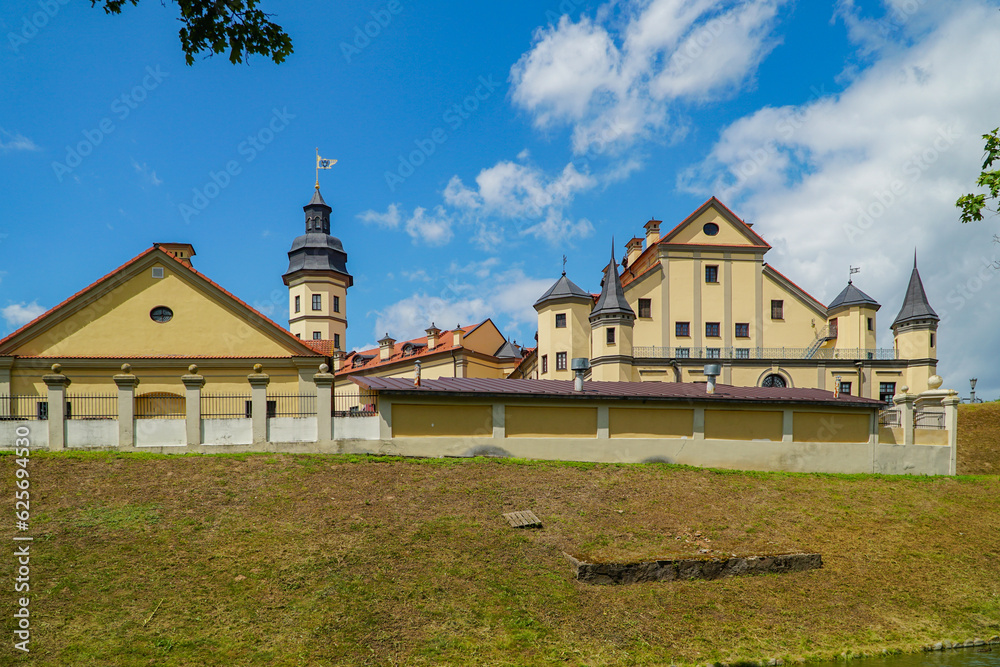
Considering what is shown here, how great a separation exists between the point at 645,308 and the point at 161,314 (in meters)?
25.8

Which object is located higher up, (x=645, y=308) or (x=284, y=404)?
(x=645, y=308)

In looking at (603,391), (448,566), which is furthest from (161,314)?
(448,566)

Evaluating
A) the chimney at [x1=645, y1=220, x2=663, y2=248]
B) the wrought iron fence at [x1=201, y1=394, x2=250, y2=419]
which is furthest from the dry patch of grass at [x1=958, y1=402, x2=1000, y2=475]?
the wrought iron fence at [x1=201, y1=394, x2=250, y2=419]

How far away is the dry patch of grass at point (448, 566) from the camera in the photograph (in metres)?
10.6

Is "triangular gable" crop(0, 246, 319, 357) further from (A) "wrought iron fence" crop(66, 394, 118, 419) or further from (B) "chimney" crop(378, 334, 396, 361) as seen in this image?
(B) "chimney" crop(378, 334, 396, 361)

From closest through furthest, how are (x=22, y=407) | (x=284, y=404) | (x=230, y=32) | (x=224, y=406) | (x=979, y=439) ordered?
(x=230, y=32) → (x=22, y=407) → (x=224, y=406) → (x=284, y=404) → (x=979, y=439)

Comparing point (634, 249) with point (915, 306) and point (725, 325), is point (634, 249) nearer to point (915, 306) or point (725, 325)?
point (725, 325)

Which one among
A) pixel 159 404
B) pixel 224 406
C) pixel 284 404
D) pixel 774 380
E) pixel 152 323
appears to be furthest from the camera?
pixel 774 380

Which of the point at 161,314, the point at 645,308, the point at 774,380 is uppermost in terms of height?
the point at 645,308

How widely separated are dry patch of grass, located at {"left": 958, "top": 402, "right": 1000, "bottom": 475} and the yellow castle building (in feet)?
9.95

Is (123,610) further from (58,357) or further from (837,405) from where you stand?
(837,405)

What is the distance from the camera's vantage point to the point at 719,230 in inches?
1560

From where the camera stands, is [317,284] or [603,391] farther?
[317,284]

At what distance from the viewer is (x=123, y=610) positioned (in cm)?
1078
